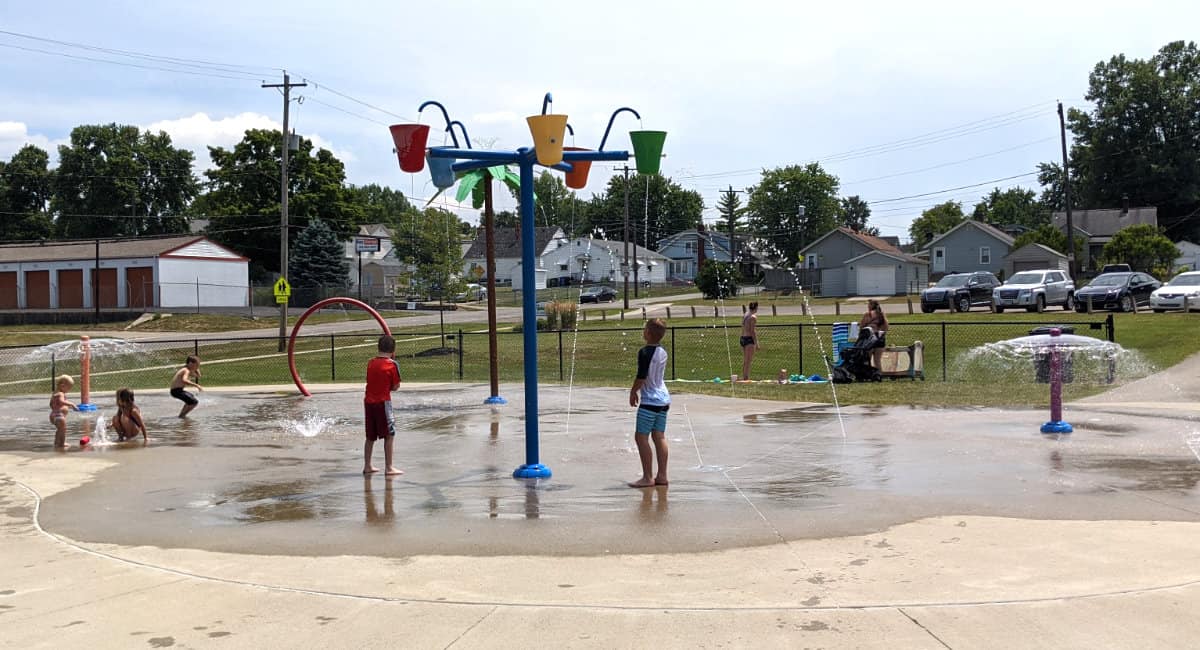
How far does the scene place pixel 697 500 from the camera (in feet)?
32.0

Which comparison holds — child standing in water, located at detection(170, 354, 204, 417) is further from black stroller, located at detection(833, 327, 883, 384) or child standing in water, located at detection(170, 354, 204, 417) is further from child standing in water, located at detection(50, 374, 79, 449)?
black stroller, located at detection(833, 327, 883, 384)

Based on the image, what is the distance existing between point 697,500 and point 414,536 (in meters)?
2.77

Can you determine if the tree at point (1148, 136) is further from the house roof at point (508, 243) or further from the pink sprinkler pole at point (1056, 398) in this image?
the pink sprinkler pole at point (1056, 398)

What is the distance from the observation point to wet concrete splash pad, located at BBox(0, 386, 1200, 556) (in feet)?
28.1

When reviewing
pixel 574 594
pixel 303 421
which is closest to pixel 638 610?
pixel 574 594

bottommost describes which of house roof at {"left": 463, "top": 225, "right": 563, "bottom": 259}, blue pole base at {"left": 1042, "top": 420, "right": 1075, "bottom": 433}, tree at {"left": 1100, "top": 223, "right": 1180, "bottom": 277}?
blue pole base at {"left": 1042, "top": 420, "right": 1075, "bottom": 433}

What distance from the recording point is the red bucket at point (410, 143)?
35.4 feet

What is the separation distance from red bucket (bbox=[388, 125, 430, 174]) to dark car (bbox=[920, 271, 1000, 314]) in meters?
35.5

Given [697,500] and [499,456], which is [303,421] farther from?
[697,500]

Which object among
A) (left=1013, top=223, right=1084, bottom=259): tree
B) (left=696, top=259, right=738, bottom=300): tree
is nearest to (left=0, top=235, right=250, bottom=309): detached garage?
(left=696, top=259, right=738, bottom=300): tree

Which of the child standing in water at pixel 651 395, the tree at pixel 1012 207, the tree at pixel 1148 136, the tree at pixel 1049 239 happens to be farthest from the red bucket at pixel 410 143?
the tree at pixel 1012 207

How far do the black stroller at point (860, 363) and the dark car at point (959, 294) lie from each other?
884 inches

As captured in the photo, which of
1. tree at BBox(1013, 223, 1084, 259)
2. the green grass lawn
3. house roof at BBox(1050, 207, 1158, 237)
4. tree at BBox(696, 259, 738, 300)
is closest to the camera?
the green grass lawn

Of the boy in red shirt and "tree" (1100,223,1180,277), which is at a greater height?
"tree" (1100,223,1180,277)
